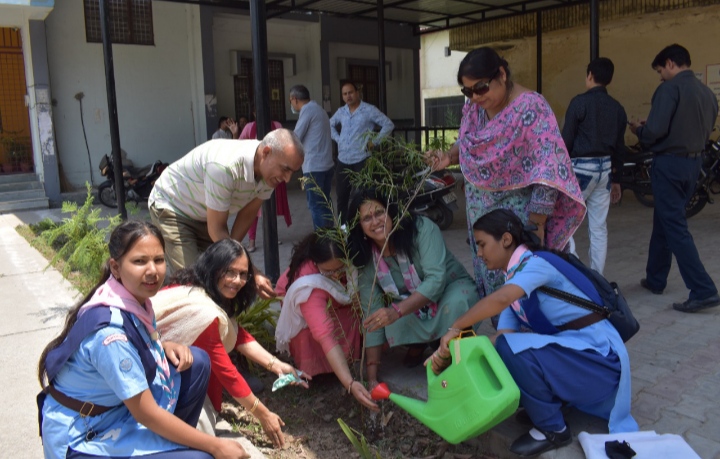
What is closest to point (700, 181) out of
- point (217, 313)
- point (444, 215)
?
point (444, 215)

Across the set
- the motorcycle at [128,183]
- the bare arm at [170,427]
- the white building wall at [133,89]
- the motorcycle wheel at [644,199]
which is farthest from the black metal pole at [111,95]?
the motorcycle wheel at [644,199]

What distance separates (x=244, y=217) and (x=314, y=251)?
67cm

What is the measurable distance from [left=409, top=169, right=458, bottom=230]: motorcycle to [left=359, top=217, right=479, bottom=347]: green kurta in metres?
3.67

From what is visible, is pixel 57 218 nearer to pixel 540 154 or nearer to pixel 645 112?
pixel 540 154

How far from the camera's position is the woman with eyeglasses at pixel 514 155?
288 centimetres

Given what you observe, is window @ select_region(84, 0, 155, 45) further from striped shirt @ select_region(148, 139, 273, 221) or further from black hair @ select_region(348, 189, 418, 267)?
black hair @ select_region(348, 189, 418, 267)

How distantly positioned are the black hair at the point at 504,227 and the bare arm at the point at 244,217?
4.55 ft

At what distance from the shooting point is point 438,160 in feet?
10.5

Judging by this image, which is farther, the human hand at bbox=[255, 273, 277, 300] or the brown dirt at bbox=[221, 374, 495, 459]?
the human hand at bbox=[255, 273, 277, 300]

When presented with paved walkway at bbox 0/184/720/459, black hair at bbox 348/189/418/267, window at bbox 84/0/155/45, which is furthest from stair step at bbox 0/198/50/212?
black hair at bbox 348/189/418/267

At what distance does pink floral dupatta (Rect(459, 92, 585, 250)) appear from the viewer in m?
2.89

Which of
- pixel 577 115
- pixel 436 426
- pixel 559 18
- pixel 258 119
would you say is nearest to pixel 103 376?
pixel 436 426

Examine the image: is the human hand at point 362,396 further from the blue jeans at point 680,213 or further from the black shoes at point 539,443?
the blue jeans at point 680,213

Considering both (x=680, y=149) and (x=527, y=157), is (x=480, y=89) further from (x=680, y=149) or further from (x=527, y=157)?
(x=680, y=149)
